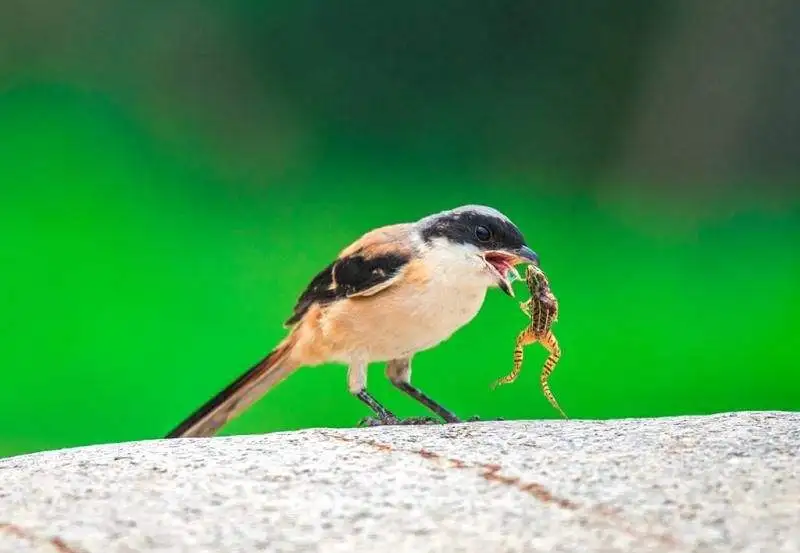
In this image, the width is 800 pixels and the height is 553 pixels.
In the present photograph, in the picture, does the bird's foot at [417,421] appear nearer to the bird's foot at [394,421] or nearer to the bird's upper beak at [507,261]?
the bird's foot at [394,421]

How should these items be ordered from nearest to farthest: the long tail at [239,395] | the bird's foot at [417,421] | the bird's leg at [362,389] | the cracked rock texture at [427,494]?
the cracked rock texture at [427,494] → the bird's foot at [417,421] → the bird's leg at [362,389] → the long tail at [239,395]

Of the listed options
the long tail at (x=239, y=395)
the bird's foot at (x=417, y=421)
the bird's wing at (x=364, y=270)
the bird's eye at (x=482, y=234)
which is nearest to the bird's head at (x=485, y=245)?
the bird's eye at (x=482, y=234)

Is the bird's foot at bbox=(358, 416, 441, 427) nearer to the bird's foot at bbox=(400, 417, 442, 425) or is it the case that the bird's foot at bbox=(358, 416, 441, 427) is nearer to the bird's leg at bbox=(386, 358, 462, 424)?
the bird's foot at bbox=(400, 417, 442, 425)

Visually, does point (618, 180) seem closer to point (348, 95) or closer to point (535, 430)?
point (348, 95)

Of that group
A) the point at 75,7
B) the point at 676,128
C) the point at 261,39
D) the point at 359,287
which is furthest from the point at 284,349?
the point at 676,128

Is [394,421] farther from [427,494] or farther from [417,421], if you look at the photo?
[427,494]

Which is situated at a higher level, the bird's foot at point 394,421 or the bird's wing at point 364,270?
the bird's wing at point 364,270
